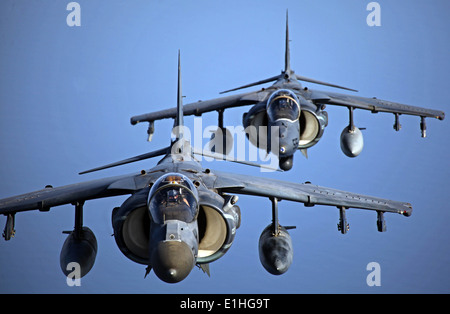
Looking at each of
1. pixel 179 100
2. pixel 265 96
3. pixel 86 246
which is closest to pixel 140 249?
pixel 86 246

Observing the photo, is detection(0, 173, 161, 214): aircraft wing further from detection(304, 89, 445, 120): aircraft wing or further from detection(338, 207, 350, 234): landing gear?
detection(304, 89, 445, 120): aircraft wing

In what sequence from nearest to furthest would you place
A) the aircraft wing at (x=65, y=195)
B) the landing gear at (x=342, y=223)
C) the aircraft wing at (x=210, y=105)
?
the aircraft wing at (x=65, y=195) → the landing gear at (x=342, y=223) → the aircraft wing at (x=210, y=105)

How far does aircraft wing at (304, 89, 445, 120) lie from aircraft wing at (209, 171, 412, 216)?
522 cm

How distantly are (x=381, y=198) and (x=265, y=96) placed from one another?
5623 mm

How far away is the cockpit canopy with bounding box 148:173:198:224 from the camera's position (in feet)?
42.4

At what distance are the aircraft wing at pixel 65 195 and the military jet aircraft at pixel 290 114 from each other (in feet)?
16.5

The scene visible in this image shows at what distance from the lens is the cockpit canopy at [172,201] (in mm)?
12922

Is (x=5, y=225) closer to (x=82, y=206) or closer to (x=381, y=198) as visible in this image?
(x=82, y=206)

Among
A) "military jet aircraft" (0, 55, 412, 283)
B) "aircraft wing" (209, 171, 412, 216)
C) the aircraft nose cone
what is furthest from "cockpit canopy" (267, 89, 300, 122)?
the aircraft nose cone

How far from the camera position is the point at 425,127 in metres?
22.0

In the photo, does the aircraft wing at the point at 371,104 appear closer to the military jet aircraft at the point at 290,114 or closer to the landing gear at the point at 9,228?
the military jet aircraft at the point at 290,114

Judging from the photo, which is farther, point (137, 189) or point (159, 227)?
point (137, 189)

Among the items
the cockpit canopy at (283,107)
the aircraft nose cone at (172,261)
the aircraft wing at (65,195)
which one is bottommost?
the aircraft nose cone at (172,261)

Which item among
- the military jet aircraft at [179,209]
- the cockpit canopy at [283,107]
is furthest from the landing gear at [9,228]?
the cockpit canopy at [283,107]
